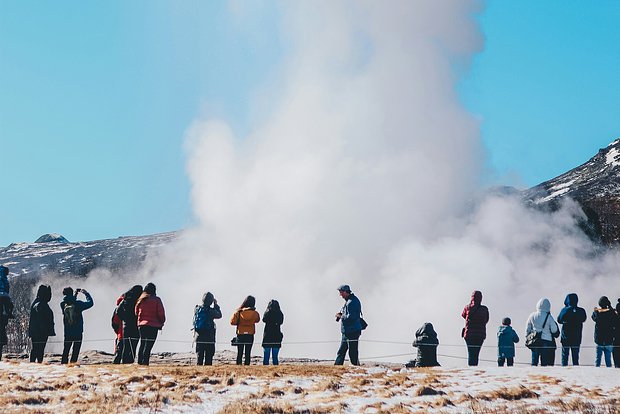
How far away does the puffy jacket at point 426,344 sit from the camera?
20375mm

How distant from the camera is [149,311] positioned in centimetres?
1934

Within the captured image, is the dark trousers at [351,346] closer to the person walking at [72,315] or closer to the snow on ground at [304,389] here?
the snow on ground at [304,389]

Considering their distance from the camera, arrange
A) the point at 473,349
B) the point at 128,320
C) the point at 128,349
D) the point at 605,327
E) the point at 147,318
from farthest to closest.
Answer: the point at 473,349 → the point at 128,349 → the point at 128,320 → the point at 605,327 → the point at 147,318

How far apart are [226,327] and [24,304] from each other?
3229cm

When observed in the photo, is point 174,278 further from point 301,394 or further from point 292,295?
point 301,394

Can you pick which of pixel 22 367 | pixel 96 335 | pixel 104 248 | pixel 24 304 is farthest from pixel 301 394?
pixel 104 248

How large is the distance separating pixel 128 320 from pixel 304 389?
247 inches

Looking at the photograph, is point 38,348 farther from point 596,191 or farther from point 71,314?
point 596,191

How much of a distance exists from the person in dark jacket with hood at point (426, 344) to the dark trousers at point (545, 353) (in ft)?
8.64

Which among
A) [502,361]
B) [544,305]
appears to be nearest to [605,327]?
[544,305]

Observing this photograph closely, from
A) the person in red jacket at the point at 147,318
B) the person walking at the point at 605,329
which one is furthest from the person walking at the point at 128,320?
the person walking at the point at 605,329

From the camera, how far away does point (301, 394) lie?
15477 millimetres

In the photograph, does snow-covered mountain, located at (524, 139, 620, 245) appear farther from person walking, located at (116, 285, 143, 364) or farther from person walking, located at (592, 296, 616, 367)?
person walking, located at (116, 285, 143, 364)

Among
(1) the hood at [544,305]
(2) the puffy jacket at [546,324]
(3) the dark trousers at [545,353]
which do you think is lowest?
(3) the dark trousers at [545,353]
